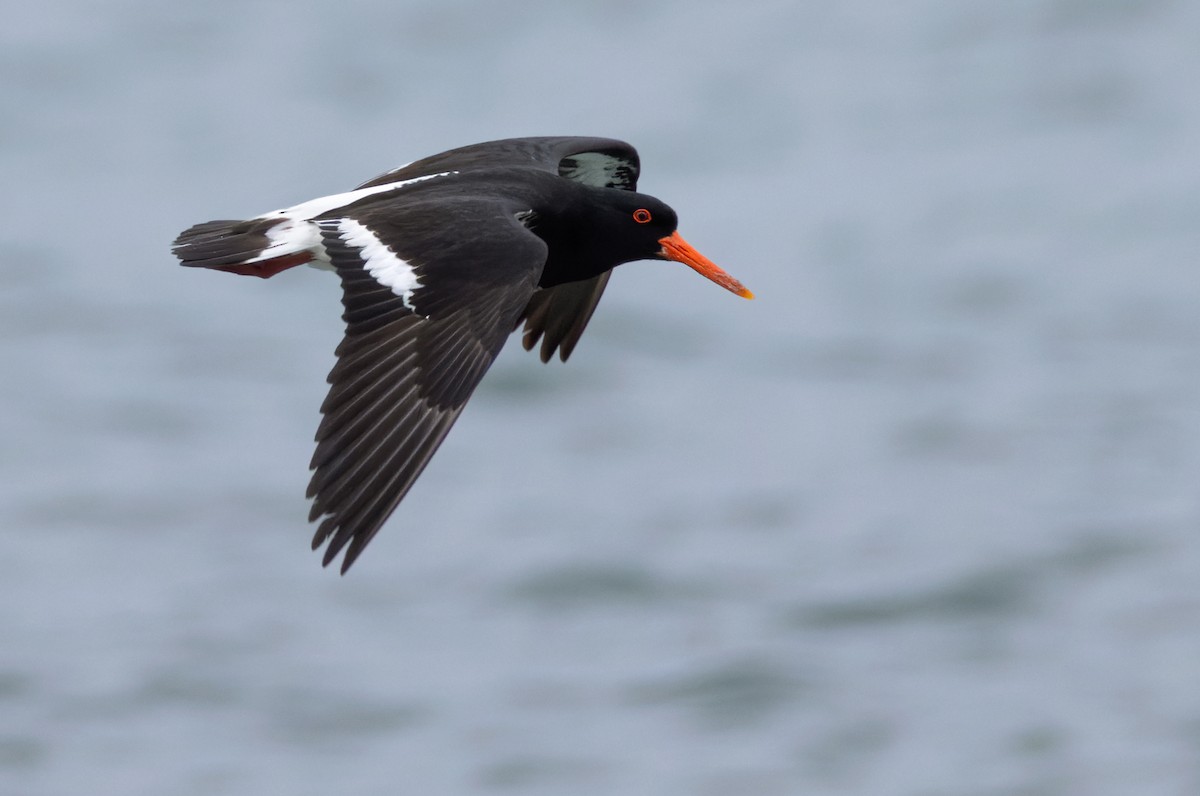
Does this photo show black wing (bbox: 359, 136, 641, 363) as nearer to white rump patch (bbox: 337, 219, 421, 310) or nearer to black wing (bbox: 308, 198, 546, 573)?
black wing (bbox: 308, 198, 546, 573)

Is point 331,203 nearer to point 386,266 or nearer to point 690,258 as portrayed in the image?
point 386,266

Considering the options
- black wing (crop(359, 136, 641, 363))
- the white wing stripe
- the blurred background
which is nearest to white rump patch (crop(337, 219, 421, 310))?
the white wing stripe

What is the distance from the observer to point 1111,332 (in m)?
19.8

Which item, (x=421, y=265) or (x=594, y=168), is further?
(x=594, y=168)

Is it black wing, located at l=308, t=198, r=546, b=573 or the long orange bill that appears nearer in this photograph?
black wing, located at l=308, t=198, r=546, b=573

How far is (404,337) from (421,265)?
32cm

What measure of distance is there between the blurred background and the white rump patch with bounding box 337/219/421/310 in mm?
7222

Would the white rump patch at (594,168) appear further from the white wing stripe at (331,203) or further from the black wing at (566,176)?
the white wing stripe at (331,203)

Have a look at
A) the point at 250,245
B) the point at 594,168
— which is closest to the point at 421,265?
the point at 250,245

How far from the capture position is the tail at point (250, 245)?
8602 millimetres

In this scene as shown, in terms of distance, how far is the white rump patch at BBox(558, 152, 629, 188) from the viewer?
32.9 ft

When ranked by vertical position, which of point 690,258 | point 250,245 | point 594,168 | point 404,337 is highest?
point 594,168

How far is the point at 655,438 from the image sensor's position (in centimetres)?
1814

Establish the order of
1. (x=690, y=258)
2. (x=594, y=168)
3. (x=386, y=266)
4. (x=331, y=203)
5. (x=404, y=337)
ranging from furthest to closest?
(x=594, y=168) < (x=690, y=258) < (x=331, y=203) < (x=386, y=266) < (x=404, y=337)
